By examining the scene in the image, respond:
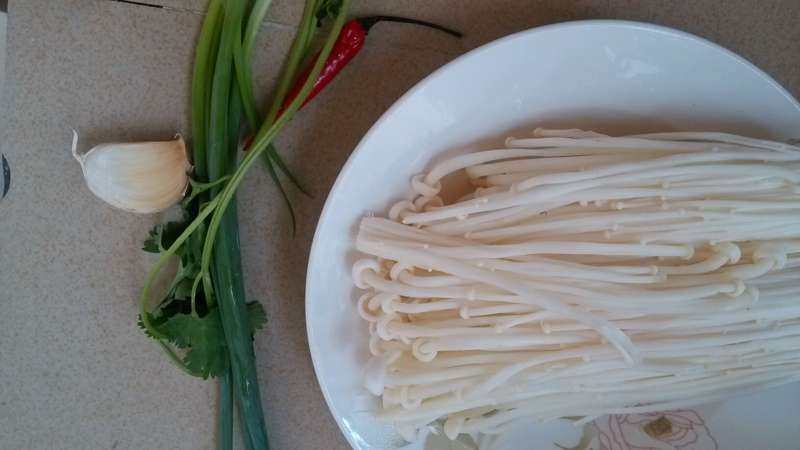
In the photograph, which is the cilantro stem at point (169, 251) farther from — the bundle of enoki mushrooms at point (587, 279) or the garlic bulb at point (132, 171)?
the bundle of enoki mushrooms at point (587, 279)

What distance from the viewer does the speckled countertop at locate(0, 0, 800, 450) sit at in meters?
1.00

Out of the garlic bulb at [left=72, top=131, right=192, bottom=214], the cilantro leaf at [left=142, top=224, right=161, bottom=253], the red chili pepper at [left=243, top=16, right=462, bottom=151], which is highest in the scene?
the red chili pepper at [left=243, top=16, right=462, bottom=151]

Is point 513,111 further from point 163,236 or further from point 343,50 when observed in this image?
point 163,236

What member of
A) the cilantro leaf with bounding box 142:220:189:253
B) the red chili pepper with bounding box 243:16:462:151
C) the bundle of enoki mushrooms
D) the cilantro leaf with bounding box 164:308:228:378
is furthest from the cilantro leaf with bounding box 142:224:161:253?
the bundle of enoki mushrooms

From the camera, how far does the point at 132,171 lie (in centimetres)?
97

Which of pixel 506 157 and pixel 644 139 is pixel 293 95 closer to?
pixel 506 157

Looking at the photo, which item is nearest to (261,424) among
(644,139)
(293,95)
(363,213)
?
(363,213)

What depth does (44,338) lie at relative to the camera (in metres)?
1.07

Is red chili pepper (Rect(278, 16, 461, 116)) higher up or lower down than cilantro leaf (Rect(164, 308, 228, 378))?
higher up

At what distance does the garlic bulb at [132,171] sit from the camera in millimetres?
960

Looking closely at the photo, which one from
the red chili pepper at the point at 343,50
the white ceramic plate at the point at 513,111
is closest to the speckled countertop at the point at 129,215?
the red chili pepper at the point at 343,50

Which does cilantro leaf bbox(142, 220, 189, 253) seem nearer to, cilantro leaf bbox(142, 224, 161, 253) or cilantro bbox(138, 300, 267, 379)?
cilantro leaf bbox(142, 224, 161, 253)

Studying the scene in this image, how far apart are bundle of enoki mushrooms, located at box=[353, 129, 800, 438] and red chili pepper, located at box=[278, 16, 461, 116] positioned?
22 cm

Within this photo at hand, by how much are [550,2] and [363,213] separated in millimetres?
477
